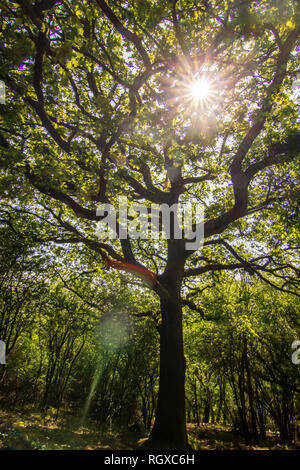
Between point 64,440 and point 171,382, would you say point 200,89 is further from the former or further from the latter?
point 64,440

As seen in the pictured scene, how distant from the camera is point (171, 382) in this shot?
705cm

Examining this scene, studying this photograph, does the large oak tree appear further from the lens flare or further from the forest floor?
the forest floor

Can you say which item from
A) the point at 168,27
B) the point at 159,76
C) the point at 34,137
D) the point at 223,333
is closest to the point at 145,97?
the point at 159,76

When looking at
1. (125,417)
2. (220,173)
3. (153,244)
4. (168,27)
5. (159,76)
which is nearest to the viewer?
(168,27)

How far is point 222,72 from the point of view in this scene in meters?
6.76

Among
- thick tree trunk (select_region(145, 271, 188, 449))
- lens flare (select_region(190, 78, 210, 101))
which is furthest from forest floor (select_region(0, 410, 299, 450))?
lens flare (select_region(190, 78, 210, 101))

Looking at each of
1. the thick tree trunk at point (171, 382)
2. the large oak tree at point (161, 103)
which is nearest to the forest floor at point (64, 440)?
the thick tree trunk at point (171, 382)

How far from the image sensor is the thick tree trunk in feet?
21.1

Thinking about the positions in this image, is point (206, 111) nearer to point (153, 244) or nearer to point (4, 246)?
point (153, 244)

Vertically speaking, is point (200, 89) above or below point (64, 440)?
above

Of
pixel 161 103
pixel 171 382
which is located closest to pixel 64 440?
pixel 171 382

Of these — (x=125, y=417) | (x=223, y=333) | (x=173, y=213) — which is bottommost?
(x=125, y=417)

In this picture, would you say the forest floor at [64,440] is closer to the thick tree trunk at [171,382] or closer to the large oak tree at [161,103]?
the thick tree trunk at [171,382]

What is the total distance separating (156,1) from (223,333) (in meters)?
14.2
